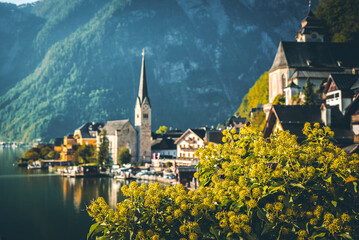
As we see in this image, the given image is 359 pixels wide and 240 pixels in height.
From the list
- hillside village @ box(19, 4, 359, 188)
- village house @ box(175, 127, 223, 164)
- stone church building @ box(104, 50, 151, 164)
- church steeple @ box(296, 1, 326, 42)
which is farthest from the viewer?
stone church building @ box(104, 50, 151, 164)

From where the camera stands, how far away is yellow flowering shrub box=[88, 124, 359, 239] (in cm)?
939

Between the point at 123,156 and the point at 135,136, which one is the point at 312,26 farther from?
the point at 123,156

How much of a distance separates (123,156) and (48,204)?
48.8 meters

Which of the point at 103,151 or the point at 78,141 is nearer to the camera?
the point at 103,151

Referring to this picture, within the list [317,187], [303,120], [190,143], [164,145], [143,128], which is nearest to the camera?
[317,187]

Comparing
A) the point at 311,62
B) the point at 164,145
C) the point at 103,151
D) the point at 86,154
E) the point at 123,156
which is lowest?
the point at 123,156

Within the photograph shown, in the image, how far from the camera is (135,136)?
113 metres

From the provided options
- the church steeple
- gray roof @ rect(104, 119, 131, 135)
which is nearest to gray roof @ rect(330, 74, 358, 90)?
the church steeple

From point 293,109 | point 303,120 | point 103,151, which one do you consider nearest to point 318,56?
point 303,120

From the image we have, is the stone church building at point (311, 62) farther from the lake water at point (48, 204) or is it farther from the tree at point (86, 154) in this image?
the tree at point (86, 154)

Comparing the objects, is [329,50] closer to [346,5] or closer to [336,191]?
[346,5]

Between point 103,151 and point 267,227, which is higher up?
point 103,151

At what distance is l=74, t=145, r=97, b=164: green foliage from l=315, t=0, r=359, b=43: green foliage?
72.4 metres

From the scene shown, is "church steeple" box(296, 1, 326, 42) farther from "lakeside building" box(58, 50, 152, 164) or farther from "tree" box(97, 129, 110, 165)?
"tree" box(97, 129, 110, 165)
